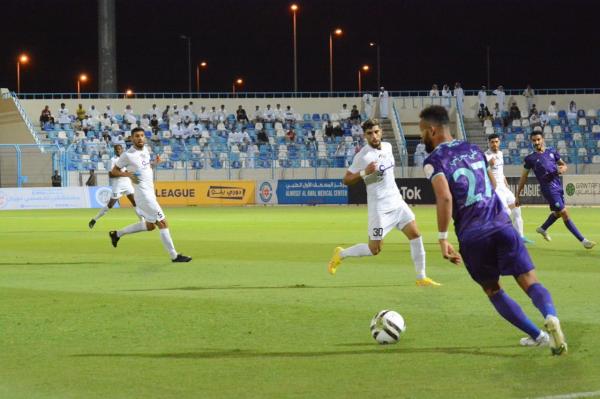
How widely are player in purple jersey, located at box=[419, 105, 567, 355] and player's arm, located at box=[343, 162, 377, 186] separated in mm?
4604

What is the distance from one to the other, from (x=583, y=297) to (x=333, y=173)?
3951 centimetres

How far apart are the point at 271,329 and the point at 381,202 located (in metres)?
4.01

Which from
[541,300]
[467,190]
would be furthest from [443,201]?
[541,300]

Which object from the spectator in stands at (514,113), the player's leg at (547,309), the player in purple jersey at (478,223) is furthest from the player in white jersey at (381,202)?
the spectator in stands at (514,113)

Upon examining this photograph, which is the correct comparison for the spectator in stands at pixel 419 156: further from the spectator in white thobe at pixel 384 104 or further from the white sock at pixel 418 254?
the white sock at pixel 418 254

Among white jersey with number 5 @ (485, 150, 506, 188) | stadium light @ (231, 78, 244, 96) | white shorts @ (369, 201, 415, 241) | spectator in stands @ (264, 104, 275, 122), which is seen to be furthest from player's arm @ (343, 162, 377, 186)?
stadium light @ (231, 78, 244, 96)

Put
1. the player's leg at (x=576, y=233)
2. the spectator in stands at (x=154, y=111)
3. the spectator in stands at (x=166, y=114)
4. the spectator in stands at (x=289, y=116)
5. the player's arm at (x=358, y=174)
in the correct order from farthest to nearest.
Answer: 1. the spectator in stands at (x=154, y=111)
2. the spectator in stands at (x=289, y=116)
3. the spectator in stands at (x=166, y=114)
4. the player's leg at (x=576, y=233)
5. the player's arm at (x=358, y=174)

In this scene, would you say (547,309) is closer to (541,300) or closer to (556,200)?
(541,300)

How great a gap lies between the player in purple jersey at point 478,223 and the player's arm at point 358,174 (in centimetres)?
460

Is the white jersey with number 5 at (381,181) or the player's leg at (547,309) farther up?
the white jersey with number 5 at (381,181)

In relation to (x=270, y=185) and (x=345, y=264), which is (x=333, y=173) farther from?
(x=345, y=264)

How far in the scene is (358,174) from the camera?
42.5ft

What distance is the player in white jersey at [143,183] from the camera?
57.2 feet

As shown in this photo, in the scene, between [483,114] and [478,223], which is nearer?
[478,223]
